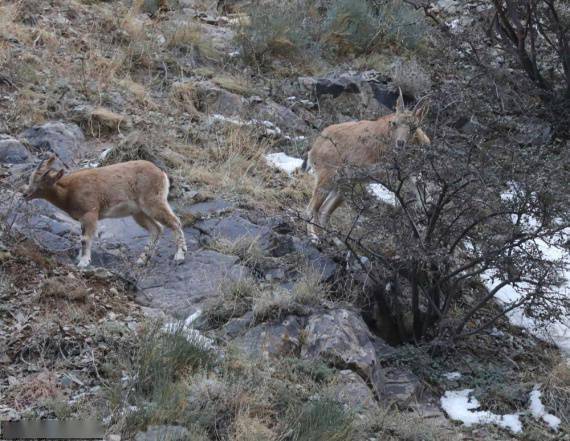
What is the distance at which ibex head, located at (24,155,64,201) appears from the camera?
9352 mm

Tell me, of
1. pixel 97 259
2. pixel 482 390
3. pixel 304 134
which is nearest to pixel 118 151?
pixel 97 259

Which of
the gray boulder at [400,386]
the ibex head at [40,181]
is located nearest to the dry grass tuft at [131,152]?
the ibex head at [40,181]

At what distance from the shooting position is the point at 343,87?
609 inches

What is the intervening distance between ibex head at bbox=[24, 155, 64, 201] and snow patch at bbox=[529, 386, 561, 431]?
5321mm

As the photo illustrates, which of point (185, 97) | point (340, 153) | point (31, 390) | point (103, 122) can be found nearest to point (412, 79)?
point (185, 97)

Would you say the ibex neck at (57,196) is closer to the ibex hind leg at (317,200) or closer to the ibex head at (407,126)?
the ibex hind leg at (317,200)

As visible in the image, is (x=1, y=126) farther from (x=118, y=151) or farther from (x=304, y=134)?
(x=304, y=134)

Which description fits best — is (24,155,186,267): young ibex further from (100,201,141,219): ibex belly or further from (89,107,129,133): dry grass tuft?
(89,107,129,133): dry grass tuft

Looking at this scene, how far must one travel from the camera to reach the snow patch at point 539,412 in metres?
7.93

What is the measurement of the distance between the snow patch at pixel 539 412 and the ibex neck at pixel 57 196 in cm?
519

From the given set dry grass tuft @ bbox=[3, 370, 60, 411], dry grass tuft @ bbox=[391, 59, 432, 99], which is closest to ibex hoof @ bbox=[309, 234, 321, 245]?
dry grass tuft @ bbox=[3, 370, 60, 411]

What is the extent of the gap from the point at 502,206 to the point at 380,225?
1252 millimetres

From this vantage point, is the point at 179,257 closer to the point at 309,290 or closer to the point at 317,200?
the point at 309,290

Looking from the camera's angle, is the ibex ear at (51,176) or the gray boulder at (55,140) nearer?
the ibex ear at (51,176)
